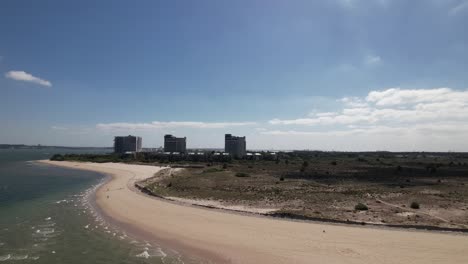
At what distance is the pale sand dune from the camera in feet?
56.9

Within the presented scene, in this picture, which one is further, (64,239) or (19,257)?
(64,239)

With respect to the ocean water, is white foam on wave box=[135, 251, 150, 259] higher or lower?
lower

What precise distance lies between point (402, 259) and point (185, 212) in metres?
17.2

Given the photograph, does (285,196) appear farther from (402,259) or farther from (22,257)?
(22,257)

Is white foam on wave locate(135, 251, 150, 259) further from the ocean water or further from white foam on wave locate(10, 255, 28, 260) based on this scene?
white foam on wave locate(10, 255, 28, 260)

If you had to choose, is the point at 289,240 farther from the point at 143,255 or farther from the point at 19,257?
the point at 19,257

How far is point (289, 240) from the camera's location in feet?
66.3

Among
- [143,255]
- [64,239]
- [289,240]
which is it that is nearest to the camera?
[143,255]

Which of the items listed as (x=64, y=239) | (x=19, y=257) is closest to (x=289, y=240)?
(x=64, y=239)

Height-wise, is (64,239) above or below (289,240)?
below

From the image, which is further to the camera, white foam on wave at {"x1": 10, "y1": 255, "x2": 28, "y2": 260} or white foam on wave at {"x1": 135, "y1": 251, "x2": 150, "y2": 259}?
white foam on wave at {"x1": 135, "y1": 251, "x2": 150, "y2": 259}

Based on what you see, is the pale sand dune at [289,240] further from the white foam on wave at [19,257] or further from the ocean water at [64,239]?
the white foam on wave at [19,257]

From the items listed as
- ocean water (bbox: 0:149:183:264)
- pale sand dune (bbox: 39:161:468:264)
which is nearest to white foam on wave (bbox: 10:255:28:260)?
ocean water (bbox: 0:149:183:264)

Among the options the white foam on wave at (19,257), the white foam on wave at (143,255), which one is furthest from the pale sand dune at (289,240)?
the white foam on wave at (19,257)
